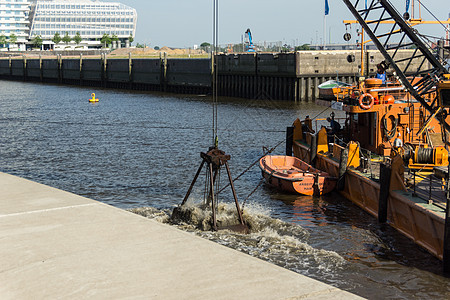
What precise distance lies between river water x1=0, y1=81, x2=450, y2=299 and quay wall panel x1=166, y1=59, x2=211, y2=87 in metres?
15.4

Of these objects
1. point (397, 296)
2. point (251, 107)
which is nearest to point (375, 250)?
point (397, 296)

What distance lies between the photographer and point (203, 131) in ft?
159

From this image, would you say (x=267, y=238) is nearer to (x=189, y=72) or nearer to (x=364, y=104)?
(x=364, y=104)

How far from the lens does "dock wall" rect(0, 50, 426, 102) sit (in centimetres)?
6862

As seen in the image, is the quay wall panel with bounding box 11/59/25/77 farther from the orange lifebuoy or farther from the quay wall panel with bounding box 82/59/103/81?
the orange lifebuoy

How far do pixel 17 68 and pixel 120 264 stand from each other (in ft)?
458

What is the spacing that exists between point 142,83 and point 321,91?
2902 inches

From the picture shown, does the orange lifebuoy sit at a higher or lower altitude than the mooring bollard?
higher

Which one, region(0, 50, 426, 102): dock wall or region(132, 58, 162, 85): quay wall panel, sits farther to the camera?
region(132, 58, 162, 85): quay wall panel

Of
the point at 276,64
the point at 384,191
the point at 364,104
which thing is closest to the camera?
the point at 384,191

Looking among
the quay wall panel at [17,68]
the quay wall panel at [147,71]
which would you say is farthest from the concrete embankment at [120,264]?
the quay wall panel at [17,68]

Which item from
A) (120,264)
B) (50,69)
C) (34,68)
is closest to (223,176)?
(120,264)

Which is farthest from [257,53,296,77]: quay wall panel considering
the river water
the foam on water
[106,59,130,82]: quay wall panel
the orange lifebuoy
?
the foam on water

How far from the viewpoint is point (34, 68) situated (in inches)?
5285
